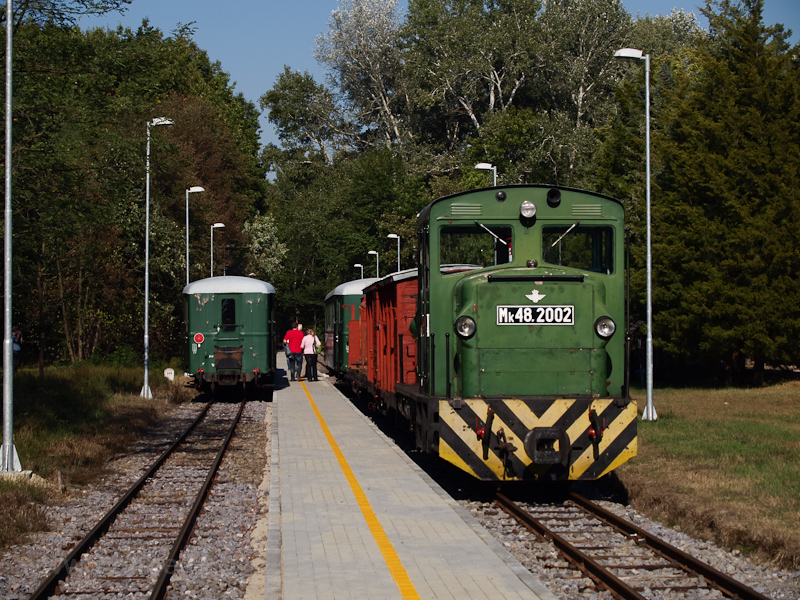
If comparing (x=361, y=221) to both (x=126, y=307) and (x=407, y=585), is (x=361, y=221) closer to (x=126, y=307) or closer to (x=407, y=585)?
(x=126, y=307)

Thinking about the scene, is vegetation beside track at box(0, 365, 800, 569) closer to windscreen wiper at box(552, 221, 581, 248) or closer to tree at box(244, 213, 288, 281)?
windscreen wiper at box(552, 221, 581, 248)

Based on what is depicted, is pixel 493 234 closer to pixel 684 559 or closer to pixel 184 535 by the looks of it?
pixel 684 559

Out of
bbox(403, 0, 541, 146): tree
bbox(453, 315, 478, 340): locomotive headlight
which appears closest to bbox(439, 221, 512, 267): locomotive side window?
bbox(453, 315, 478, 340): locomotive headlight

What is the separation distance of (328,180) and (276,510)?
60.6m

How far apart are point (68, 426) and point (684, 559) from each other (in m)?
12.7

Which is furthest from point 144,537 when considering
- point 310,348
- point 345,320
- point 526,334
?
point 310,348

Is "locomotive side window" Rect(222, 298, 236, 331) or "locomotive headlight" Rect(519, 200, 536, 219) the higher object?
"locomotive headlight" Rect(519, 200, 536, 219)

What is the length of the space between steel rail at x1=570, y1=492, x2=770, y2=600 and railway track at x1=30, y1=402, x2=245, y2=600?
4520mm

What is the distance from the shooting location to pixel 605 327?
10758 millimetres

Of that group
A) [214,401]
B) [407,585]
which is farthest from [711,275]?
[407,585]

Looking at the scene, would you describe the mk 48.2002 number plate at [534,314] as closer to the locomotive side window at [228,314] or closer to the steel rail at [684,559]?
the steel rail at [684,559]

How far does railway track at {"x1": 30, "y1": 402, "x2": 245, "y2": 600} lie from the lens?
7.87 metres

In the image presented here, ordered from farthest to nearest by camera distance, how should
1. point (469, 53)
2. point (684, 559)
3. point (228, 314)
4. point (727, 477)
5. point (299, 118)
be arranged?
point (299, 118), point (469, 53), point (228, 314), point (727, 477), point (684, 559)

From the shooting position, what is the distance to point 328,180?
2734 inches
